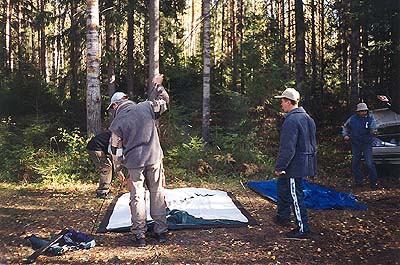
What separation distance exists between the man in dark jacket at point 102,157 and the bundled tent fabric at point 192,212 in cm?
40

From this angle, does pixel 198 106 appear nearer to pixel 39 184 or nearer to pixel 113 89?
pixel 113 89

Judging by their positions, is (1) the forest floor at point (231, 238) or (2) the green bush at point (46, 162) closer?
(1) the forest floor at point (231, 238)

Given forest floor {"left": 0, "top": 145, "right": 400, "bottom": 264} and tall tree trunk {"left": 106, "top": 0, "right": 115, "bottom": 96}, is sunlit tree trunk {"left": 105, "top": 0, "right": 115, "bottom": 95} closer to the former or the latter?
tall tree trunk {"left": 106, "top": 0, "right": 115, "bottom": 96}

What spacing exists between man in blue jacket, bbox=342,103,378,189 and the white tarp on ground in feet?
9.89

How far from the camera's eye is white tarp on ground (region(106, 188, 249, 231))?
603cm

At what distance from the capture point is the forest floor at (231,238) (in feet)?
15.0

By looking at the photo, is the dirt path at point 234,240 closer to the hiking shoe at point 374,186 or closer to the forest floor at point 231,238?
the forest floor at point 231,238

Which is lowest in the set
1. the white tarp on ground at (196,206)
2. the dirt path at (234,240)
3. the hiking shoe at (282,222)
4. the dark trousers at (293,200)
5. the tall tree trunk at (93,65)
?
the dirt path at (234,240)

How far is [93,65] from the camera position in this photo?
943 centimetres

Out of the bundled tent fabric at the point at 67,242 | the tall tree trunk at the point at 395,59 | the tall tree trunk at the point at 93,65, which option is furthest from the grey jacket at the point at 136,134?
the tall tree trunk at the point at 395,59

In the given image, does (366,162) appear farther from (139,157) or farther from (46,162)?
(46,162)

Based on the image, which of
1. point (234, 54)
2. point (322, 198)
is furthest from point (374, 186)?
point (234, 54)

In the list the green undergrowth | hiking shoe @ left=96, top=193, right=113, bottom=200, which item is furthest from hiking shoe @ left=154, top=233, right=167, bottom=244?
the green undergrowth

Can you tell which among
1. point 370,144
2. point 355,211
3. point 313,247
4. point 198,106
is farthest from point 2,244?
point 198,106
